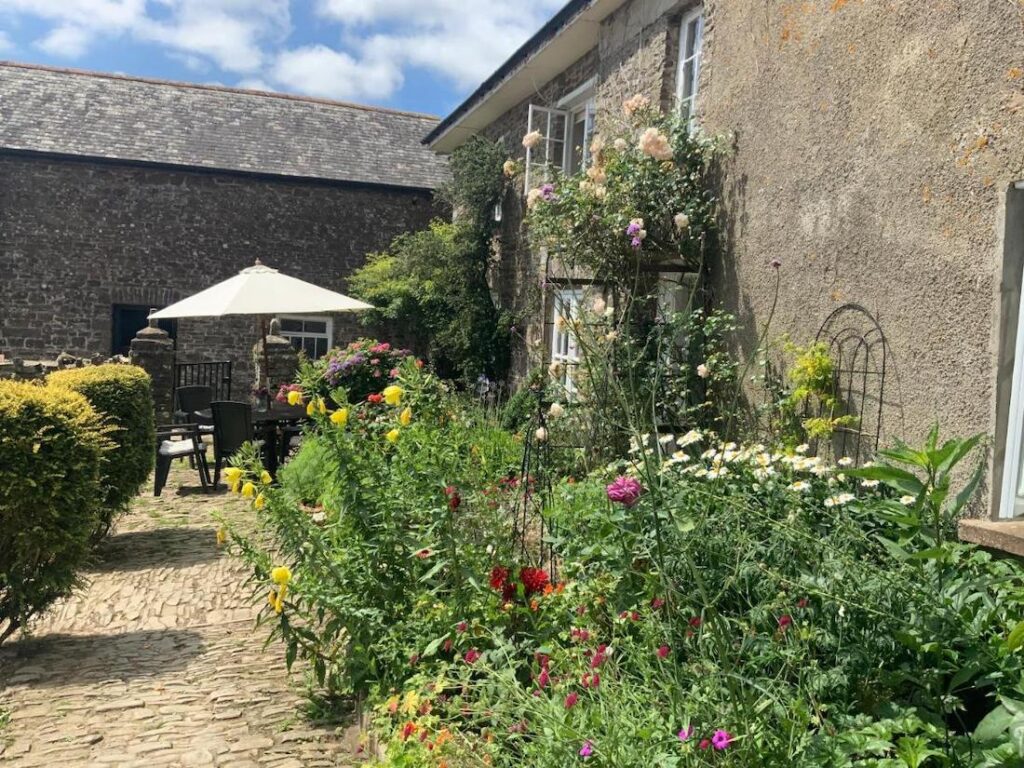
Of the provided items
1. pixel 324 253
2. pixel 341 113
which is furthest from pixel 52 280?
pixel 341 113

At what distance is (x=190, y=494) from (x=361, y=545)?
5578 mm

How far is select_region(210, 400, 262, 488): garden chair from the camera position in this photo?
25.4 ft

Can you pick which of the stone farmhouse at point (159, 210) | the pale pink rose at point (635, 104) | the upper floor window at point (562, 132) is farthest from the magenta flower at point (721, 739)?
the stone farmhouse at point (159, 210)

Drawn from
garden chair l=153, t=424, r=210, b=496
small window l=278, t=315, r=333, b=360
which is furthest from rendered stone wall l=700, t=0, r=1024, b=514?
small window l=278, t=315, r=333, b=360

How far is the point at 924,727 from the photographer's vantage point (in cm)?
221

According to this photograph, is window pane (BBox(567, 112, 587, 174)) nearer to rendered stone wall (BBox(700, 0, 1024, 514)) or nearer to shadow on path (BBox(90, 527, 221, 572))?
rendered stone wall (BBox(700, 0, 1024, 514))

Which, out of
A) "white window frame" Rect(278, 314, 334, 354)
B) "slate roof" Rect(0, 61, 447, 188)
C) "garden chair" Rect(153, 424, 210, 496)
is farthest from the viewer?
"white window frame" Rect(278, 314, 334, 354)

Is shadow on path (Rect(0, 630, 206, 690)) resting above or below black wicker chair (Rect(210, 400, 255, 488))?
below

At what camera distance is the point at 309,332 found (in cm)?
1648

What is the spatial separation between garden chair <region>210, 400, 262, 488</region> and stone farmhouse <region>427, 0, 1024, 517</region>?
4.47 meters

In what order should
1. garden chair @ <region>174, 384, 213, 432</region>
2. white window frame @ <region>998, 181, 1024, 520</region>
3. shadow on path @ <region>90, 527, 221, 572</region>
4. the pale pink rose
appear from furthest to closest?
garden chair @ <region>174, 384, 213, 432</region> → the pale pink rose → shadow on path @ <region>90, 527, 221, 572</region> → white window frame @ <region>998, 181, 1024, 520</region>

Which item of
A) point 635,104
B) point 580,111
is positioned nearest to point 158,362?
point 580,111

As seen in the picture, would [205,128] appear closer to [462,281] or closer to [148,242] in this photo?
[148,242]

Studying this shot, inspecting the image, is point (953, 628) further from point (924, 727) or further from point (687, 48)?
point (687, 48)
